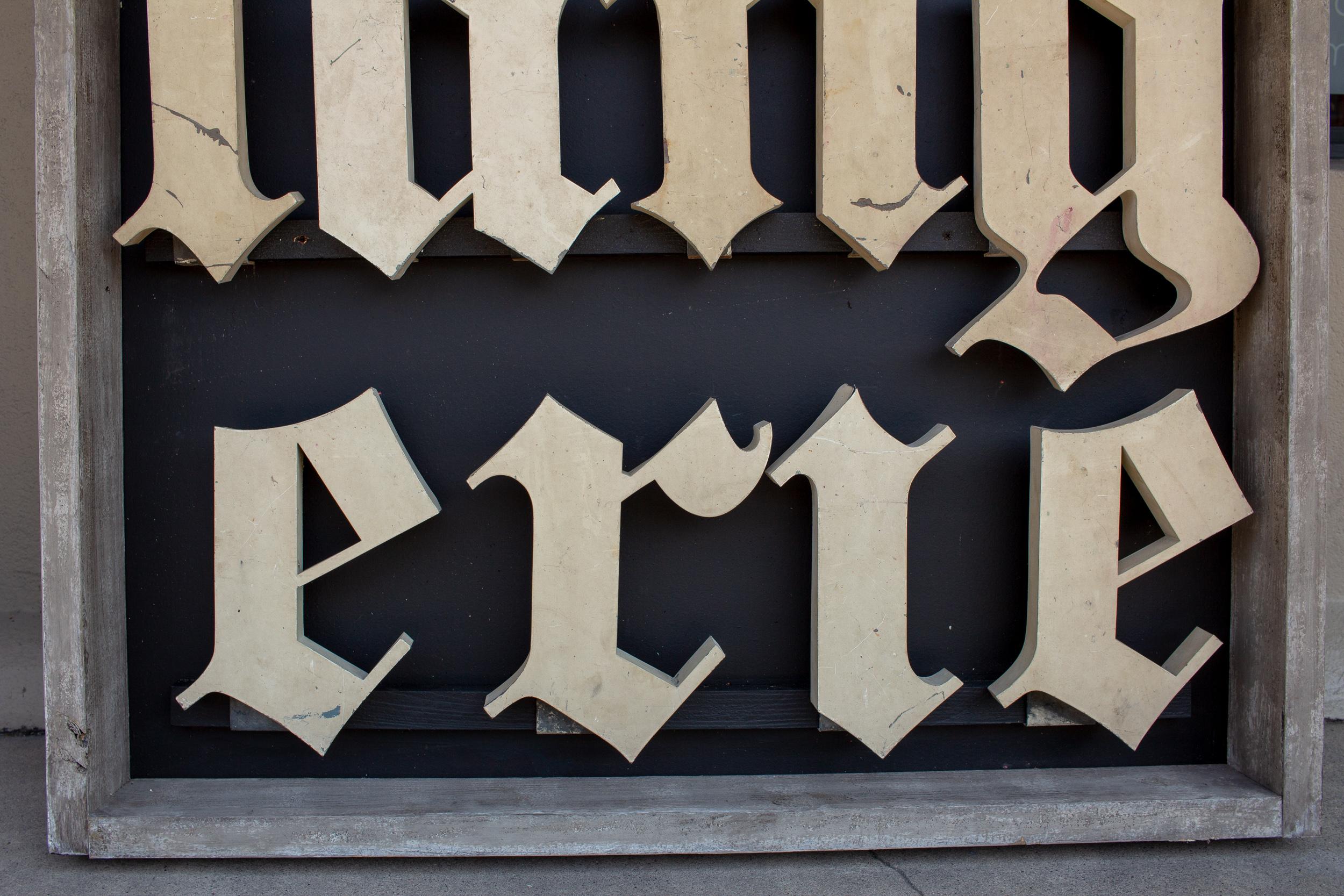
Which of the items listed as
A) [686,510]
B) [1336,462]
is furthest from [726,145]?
[1336,462]

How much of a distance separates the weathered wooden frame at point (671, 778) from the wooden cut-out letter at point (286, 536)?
24 centimetres

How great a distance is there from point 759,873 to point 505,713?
0.67 meters

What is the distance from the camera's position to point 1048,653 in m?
1.85

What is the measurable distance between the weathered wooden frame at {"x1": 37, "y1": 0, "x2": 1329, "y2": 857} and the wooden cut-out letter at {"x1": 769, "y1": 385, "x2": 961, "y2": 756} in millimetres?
218

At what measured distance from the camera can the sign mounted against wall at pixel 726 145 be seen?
69.9 inches

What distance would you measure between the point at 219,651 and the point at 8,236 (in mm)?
1415

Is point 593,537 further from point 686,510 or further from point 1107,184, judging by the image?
point 1107,184

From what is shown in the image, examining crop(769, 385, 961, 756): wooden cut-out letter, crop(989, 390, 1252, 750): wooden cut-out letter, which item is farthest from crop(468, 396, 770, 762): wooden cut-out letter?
crop(989, 390, 1252, 750): wooden cut-out letter

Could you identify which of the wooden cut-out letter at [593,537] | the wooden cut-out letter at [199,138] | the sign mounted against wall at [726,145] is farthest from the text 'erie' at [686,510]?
the wooden cut-out letter at [199,138]

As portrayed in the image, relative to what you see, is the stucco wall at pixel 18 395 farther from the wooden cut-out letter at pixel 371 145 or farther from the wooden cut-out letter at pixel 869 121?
the wooden cut-out letter at pixel 869 121

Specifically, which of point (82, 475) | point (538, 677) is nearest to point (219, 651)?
point (82, 475)

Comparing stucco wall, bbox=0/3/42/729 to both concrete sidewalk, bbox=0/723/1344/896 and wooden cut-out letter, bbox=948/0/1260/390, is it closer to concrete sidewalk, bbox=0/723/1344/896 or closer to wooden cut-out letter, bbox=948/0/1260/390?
concrete sidewalk, bbox=0/723/1344/896

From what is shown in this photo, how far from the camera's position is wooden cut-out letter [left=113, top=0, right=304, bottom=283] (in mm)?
1771

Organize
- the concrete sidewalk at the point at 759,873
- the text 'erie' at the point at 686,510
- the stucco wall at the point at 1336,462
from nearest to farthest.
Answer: the concrete sidewalk at the point at 759,873 < the text 'erie' at the point at 686,510 < the stucco wall at the point at 1336,462
